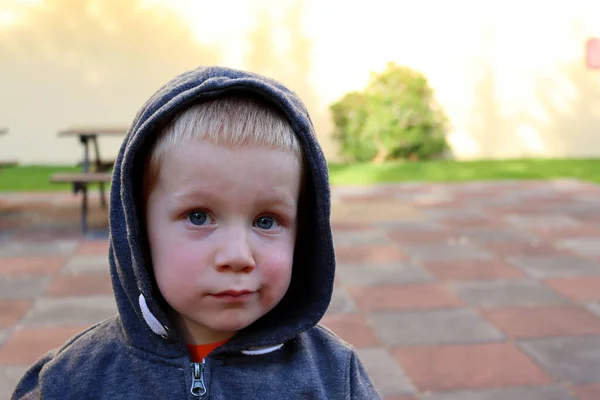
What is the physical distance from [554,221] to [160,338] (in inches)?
228

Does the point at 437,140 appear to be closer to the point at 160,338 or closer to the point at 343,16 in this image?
the point at 343,16

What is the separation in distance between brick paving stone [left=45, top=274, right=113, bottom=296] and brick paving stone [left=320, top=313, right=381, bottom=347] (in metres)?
1.36

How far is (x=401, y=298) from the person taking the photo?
4473mm

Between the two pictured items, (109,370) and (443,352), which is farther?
(443,352)

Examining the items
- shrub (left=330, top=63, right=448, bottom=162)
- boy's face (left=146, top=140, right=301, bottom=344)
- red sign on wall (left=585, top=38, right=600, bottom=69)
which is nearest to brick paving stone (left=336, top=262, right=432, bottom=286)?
boy's face (left=146, top=140, right=301, bottom=344)

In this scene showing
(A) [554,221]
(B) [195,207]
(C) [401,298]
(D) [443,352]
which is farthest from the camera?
(A) [554,221]

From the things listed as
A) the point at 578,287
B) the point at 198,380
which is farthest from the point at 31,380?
the point at 578,287

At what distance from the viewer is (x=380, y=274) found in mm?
5012

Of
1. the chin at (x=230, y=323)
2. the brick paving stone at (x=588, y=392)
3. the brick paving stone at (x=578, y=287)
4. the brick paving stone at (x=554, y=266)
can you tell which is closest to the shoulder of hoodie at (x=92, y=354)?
the chin at (x=230, y=323)

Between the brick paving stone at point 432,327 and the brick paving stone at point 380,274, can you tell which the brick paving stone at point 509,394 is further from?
the brick paving stone at point 380,274

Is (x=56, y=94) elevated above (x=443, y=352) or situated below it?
above

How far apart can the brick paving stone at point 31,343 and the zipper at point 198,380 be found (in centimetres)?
217

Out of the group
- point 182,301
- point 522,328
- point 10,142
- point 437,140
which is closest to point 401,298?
point 522,328

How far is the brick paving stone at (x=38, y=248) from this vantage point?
5.52 meters
